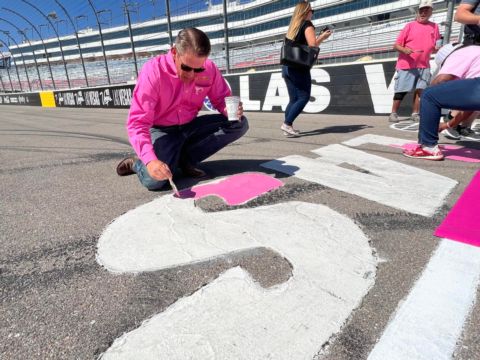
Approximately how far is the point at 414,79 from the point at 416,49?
479mm

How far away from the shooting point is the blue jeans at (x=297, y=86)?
462 centimetres

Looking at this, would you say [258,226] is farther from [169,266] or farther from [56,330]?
[56,330]

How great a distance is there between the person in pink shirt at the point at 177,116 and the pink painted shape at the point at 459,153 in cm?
222

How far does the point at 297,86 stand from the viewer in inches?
184

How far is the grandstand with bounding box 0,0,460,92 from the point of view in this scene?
24672 millimetres

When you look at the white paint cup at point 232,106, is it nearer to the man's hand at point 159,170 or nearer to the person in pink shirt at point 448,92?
the man's hand at point 159,170

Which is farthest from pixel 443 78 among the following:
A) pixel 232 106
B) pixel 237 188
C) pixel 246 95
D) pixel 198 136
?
pixel 246 95

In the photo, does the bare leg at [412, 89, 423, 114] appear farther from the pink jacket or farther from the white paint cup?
the pink jacket

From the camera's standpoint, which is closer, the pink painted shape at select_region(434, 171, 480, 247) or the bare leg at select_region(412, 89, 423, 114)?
the pink painted shape at select_region(434, 171, 480, 247)

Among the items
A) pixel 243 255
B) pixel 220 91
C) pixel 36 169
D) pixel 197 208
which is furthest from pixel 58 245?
pixel 36 169

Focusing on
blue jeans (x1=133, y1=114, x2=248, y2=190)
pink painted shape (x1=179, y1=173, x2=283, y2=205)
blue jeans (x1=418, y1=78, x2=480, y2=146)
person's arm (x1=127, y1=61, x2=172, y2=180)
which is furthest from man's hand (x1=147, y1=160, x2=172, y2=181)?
blue jeans (x1=418, y1=78, x2=480, y2=146)

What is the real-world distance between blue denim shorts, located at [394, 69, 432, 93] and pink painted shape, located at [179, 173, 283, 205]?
13.3 feet

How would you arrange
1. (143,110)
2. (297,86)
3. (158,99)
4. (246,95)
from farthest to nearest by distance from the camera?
(246,95) < (297,86) < (158,99) < (143,110)

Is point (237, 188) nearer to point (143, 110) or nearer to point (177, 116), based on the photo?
point (177, 116)
